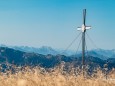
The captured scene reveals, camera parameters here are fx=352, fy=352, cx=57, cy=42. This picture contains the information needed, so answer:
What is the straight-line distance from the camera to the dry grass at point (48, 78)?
8.38m

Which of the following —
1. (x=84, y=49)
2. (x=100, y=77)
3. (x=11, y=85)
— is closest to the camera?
(x=11, y=85)

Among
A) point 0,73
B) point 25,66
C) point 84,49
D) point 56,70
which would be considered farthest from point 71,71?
point 84,49

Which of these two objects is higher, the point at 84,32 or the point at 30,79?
the point at 84,32

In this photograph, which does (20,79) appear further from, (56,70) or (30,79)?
(56,70)

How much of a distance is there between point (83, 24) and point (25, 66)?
9141 mm

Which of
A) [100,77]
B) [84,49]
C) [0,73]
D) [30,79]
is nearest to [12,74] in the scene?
[0,73]

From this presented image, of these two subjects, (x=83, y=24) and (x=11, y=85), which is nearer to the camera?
(x=11, y=85)

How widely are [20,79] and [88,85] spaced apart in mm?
1666

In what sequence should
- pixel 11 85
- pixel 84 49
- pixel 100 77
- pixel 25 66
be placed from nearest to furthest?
pixel 11 85
pixel 100 77
pixel 25 66
pixel 84 49

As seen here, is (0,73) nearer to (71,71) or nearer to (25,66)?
(25,66)

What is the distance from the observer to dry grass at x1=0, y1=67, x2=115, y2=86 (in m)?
8.38

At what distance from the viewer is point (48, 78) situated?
8875mm

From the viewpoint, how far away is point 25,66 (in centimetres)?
986

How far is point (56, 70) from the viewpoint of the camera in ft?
31.5
